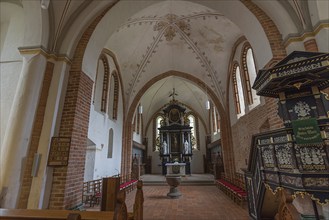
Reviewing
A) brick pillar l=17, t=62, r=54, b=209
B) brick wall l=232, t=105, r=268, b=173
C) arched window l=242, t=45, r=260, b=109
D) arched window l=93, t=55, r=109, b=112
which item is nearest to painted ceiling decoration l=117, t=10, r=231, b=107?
arched window l=242, t=45, r=260, b=109

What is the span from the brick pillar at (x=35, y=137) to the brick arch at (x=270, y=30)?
16.4 feet

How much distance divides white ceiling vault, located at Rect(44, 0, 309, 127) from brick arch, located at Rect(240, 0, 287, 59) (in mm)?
91

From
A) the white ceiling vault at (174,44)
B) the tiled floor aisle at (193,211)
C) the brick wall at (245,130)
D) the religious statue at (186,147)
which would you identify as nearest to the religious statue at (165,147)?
the religious statue at (186,147)

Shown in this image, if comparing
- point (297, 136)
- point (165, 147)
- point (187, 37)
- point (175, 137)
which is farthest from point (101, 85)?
point (175, 137)

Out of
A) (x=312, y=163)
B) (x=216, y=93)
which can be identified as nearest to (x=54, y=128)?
(x=312, y=163)

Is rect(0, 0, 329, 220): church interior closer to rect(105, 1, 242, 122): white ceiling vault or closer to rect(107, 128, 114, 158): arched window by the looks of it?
rect(105, 1, 242, 122): white ceiling vault

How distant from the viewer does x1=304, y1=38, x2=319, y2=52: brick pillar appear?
12.1ft

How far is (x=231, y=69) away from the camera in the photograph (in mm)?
8812

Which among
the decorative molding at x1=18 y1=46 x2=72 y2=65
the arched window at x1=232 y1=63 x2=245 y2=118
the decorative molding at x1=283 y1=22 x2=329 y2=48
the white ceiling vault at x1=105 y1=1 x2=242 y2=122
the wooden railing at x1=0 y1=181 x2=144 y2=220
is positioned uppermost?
the white ceiling vault at x1=105 y1=1 x2=242 y2=122

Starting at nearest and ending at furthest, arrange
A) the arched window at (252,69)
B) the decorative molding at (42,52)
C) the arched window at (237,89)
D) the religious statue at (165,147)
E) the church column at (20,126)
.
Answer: the church column at (20,126) < the decorative molding at (42,52) < the arched window at (252,69) < the arched window at (237,89) < the religious statue at (165,147)

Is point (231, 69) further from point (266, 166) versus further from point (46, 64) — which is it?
point (46, 64)

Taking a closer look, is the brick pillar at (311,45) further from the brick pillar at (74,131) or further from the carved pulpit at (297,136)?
the brick pillar at (74,131)

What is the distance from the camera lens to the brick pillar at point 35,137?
3.39m

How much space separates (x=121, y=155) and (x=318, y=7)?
952 cm
